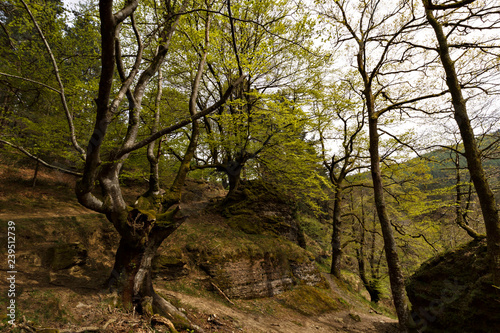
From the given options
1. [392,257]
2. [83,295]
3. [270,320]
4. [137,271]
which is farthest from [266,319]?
[83,295]

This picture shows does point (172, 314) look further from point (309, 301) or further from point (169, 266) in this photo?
point (309, 301)

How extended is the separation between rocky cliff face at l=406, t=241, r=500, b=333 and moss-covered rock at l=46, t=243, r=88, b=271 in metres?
10.0

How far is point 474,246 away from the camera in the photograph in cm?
564

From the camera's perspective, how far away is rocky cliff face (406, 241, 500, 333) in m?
4.35

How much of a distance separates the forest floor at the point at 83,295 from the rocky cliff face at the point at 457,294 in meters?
2.94

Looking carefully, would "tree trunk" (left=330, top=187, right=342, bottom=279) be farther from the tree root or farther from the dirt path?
the tree root

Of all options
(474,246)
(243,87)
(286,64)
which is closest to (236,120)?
(243,87)

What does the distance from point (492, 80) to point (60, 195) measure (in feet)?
54.8

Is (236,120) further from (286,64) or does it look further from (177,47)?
(286,64)

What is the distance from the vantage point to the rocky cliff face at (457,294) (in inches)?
171

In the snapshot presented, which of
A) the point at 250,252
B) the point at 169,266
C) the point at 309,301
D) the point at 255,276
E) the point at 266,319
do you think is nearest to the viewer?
the point at 266,319

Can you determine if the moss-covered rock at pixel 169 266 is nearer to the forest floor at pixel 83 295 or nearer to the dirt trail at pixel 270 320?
the forest floor at pixel 83 295

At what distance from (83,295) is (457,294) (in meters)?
9.08

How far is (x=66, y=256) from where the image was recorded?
19.2 ft
